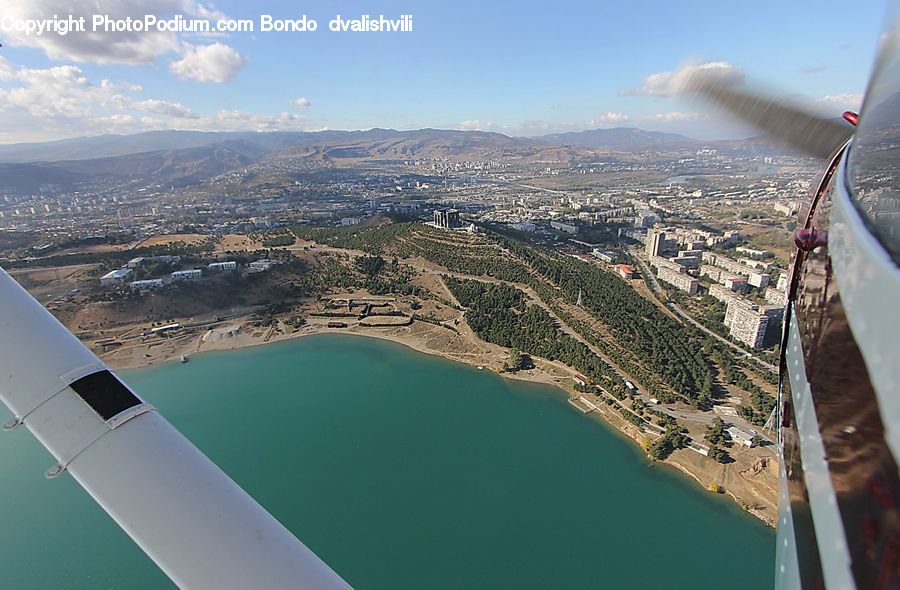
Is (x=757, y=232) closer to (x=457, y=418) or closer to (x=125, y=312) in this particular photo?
(x=457, y=418)

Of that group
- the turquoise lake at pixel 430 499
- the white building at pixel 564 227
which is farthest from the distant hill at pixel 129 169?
the turquoise lake at pixel 430 499

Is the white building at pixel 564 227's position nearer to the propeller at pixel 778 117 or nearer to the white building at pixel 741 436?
the white building at pixel 741 436

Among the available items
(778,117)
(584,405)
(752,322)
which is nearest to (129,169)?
(584,405)

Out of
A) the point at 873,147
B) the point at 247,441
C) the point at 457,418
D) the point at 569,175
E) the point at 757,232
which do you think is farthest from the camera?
the point at 569,175

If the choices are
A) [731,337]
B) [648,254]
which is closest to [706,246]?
[648,254]

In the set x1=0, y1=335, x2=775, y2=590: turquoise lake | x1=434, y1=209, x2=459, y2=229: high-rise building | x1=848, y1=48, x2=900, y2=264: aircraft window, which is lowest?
x1=0, y1=335, x2=775, y2=590: turquoise lake

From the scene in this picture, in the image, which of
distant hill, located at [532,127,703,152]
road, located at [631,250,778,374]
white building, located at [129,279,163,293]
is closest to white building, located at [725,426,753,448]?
road, located at [631,250,778,374]

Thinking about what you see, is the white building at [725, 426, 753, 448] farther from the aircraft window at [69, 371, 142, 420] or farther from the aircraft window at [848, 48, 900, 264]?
the aircraft window at [69, 371, 142, 420]
